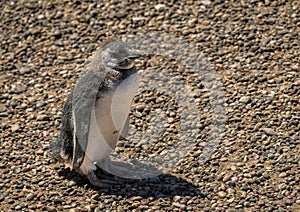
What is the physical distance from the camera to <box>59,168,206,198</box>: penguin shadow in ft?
22.8

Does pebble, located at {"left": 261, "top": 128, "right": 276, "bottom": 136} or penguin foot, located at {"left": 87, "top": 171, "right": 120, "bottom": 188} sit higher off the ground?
pebble, located at {"left": 261, "top": 128, "right": 276, "bottom": 136}

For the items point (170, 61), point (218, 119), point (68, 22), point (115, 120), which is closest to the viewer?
point (115, 120)

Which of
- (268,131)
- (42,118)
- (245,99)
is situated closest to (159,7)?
(245,99)

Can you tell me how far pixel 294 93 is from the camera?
8.12m

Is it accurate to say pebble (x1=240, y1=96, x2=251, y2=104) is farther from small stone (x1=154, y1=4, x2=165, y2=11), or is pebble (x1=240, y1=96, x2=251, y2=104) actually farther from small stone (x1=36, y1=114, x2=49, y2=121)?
small stone (x1=154, y1=4, x2=165, y2=11)

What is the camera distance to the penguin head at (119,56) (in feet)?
22.5

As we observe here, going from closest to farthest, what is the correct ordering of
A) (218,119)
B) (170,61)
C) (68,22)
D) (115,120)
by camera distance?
(115,120)
(218,119)
(170,61)
(68,22)

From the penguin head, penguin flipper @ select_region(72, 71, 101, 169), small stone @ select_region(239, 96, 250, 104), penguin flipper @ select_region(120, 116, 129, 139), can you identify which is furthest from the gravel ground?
the penguin head

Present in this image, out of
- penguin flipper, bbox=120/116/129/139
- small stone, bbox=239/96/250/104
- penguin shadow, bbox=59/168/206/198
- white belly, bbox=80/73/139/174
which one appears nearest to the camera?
white belly, bbox=80/73/139/174

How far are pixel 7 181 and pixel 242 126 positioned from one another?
2430mm

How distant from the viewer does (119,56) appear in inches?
271

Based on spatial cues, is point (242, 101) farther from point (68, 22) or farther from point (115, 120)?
point (68, 22)

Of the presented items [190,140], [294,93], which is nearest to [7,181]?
[190,140]

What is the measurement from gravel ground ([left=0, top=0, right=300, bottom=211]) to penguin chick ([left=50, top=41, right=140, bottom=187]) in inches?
13.7
